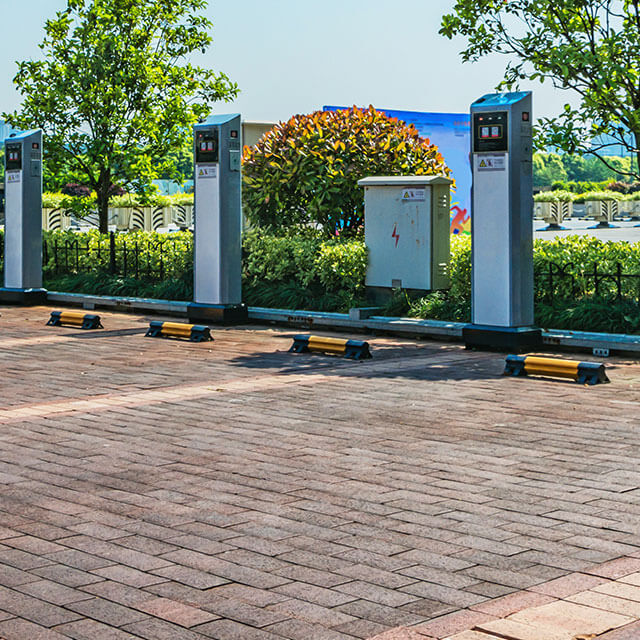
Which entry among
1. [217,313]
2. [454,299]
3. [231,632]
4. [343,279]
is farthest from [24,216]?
[231,632]

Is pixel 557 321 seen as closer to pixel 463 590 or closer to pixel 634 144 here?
pixel 634 144

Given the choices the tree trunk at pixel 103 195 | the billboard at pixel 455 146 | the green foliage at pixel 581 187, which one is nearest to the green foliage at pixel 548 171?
the green foliage at pixel 581 187

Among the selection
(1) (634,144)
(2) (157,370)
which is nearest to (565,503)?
(2) (157,370)

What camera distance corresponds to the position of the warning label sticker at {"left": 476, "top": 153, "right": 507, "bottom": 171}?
12102 mm

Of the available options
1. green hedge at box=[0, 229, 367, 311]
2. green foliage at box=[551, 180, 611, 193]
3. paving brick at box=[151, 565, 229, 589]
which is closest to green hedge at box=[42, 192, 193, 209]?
green hedge at box=[0, 229, 367, 311]

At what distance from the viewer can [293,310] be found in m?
15.4

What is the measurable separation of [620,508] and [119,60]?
16288mm

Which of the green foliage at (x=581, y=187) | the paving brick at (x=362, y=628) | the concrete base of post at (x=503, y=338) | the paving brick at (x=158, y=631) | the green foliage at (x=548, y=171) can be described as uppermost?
the green foliage at (x=548, y=171)

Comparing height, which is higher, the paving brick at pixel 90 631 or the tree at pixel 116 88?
the tree at pixel 116 88

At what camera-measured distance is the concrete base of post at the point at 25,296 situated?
1877 centimetres

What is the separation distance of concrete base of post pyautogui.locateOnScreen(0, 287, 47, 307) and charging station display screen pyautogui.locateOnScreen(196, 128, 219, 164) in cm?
487

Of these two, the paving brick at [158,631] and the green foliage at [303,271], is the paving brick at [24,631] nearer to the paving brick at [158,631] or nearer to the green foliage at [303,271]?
the paving brick at [158,631]

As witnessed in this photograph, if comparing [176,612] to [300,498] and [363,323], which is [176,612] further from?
[363,323]

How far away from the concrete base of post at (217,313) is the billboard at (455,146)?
8.63 m
